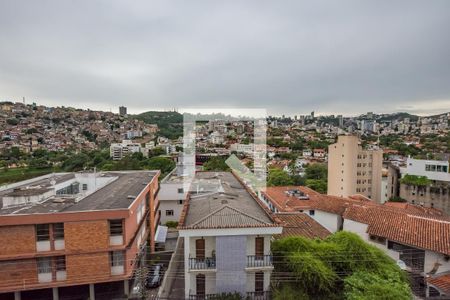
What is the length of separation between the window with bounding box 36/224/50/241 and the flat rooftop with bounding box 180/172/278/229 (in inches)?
182

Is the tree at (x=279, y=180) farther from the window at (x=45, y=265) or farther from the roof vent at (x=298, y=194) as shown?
the window at (x=45, y=265)

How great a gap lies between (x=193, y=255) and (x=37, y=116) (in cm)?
10537

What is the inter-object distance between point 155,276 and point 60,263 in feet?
11.9

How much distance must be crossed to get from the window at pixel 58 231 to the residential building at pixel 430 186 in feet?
85.8

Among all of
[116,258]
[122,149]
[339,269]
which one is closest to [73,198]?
[116,258]

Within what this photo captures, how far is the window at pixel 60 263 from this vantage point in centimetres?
897

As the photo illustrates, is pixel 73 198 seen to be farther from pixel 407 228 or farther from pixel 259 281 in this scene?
pixel 407 228

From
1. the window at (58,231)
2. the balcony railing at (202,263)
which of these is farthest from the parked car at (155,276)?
the balcony railing at (202,263)

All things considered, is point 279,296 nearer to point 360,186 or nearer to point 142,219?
point 142,219

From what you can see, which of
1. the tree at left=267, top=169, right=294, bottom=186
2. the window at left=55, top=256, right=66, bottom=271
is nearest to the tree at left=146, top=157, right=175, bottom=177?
the tree at left=267, top=169, right=294, bottom=186

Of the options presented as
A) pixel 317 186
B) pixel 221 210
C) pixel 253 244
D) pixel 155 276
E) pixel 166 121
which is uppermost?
pixel 166 121

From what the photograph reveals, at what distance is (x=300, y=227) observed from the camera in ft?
37.3

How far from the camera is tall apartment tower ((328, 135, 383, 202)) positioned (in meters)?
26.8

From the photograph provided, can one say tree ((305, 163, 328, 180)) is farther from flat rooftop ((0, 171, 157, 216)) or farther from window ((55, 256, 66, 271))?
window ((55, 256, 66, 271))
